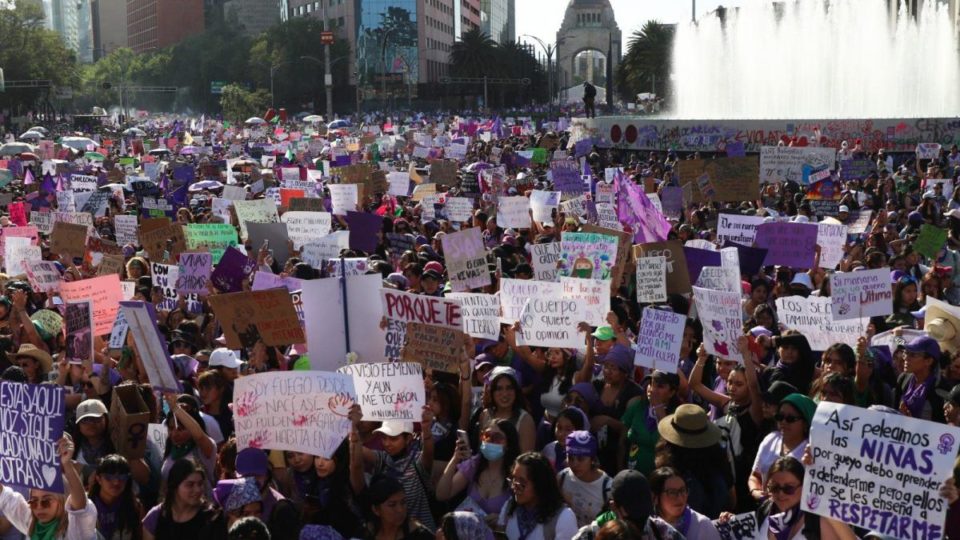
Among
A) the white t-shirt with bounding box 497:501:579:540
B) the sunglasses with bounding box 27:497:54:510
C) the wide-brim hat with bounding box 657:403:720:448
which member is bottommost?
the white t-shirt with bounding box 497:501:579:540

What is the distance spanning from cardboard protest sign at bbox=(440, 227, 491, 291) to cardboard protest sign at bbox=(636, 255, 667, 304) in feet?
4.77

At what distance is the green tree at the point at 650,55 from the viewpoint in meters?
78.2

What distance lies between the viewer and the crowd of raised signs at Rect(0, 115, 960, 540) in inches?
218

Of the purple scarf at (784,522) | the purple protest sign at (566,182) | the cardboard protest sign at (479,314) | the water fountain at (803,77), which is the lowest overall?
the purple scarf at (784,522)

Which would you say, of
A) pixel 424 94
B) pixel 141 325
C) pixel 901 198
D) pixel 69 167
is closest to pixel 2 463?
pixel 141 325

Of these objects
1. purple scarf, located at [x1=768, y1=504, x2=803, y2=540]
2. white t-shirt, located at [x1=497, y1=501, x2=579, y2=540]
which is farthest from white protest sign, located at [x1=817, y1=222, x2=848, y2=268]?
white t-shirt, located at [x1=497, y1=501, x2=579, y2=540]

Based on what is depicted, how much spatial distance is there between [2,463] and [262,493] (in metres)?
1.25

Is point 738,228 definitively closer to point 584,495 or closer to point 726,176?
point 726,176

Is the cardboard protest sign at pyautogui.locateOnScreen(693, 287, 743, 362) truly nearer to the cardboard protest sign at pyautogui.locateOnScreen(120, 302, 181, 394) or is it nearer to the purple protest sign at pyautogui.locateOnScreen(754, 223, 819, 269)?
the cardboard protest sign at pyautogui.locateOnScreen(120, 302, 181, 394)

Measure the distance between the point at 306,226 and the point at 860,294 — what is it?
25.3 ft

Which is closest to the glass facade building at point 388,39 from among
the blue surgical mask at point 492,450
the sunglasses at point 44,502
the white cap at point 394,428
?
the white cap at point 394,428

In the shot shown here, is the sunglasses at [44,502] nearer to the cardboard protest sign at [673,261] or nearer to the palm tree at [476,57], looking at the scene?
the cardboard protest sign at [673,261]

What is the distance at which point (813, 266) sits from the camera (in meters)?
12.3

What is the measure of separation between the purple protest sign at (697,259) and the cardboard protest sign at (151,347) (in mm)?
5313
